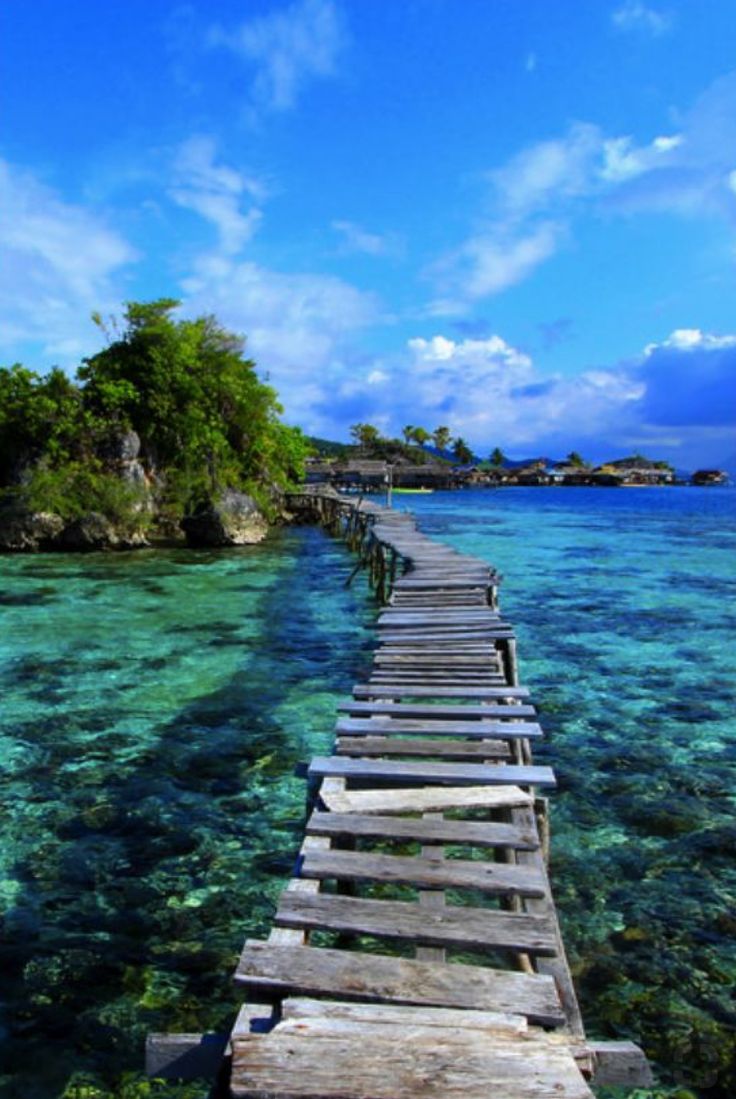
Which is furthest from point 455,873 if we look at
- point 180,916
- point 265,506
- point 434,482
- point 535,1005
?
point 434,482

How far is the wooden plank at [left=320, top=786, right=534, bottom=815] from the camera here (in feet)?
16.5

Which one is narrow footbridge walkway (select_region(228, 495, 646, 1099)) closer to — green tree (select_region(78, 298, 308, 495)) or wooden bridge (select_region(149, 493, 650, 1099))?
wooden bridge (select_region(149, 493, 650, 1099))

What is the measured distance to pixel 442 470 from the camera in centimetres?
10919

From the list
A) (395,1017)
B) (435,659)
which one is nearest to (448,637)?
(435,659)

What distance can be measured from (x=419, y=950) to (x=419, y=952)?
24mm

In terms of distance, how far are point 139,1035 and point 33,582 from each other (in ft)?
62.8

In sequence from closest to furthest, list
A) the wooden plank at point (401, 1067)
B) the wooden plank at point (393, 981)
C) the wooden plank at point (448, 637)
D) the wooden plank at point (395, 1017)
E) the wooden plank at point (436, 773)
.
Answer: the wooden plank at point (401, 1067)
the wooden plank at point (395, 1017)
the wooden plank at point (393, 981)
the wooden plank at point (436, 773)
the wooden plank at point (448, 637)

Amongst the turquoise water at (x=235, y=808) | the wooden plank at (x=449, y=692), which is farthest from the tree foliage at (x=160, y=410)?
the wooden plank at (x=449, y=692)

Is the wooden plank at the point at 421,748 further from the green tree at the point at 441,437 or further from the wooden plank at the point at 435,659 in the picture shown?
the green tree at the point at 441,437

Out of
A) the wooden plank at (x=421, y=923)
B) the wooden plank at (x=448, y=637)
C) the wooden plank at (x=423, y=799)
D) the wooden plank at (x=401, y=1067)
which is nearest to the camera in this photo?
the wooden plank at (x=401, y=1067)

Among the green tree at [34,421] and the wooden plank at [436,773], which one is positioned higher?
the green tree at [34,421]

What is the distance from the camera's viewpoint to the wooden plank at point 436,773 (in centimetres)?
544

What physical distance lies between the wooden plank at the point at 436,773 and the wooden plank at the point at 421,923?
1606mm

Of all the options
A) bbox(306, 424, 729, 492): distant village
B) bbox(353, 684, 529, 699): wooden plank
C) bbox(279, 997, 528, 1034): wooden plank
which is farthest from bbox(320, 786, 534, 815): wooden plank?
bbox(306, 424, 729, 492): distant village
